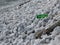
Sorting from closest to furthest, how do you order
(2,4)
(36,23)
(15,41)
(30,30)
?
(15,41) < (30,30) < (36,23) < (2,4)

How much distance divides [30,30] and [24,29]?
7.2 inches

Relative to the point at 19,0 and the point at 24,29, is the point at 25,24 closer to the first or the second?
the point at 24,29

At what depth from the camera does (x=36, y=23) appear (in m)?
3.95

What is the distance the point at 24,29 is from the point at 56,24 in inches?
29.8

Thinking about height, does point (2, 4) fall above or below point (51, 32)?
below

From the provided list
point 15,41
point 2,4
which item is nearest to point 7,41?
point 15,41

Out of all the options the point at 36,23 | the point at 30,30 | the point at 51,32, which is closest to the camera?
the point at 51,32

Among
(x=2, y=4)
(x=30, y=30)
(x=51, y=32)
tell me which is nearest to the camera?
(x=51, y=32)

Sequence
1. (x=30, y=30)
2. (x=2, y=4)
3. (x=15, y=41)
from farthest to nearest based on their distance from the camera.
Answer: (x=2, y=4), (x=30, y=30), (x=15, y=41)

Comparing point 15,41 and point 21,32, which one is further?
point 21,32

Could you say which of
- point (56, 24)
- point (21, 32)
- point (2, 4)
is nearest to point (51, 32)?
point (56, 24)

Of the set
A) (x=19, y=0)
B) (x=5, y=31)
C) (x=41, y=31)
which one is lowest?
(x=19, y=0)

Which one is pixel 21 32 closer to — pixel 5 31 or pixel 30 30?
pixel 30 30

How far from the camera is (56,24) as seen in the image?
324 cm
